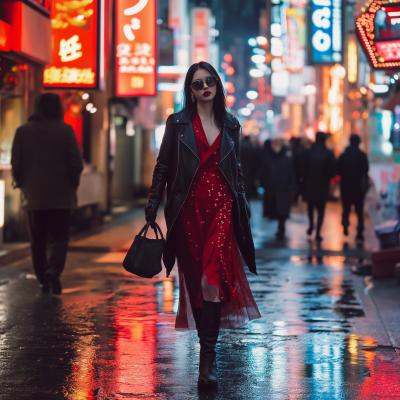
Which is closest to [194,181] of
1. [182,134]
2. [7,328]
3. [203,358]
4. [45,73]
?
[182,134]

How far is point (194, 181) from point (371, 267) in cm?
533

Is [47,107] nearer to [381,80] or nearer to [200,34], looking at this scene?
[381,80]

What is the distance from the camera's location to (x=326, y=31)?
1984cm

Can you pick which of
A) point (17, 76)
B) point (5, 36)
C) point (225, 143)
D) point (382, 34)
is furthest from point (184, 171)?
point (17, 76)

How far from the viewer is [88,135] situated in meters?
16.3

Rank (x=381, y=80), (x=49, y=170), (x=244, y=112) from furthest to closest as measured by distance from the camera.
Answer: (x=244, y=112), (x=381, y=80), (x=49, y=170)

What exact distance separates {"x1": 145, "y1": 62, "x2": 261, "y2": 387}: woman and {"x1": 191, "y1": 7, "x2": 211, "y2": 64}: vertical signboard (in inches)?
1303

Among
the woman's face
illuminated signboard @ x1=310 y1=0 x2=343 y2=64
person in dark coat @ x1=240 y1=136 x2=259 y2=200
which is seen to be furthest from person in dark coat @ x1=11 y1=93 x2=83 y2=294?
illuminated signboard @ x1=310 y1=0 x2=343 y2=64

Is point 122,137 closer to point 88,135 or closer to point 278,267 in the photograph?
point 88,135

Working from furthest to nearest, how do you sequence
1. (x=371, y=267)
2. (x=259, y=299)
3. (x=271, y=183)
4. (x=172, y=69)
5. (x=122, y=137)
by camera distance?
(x=172, y=69)
(x=122, y=137)
(x=271, y=183)
(x=371, y=267)
(x=259, y=299)

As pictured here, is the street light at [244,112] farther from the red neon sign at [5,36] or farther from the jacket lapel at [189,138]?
the jacket lapel at [189,138]

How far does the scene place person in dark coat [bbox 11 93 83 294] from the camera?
24.9 ft

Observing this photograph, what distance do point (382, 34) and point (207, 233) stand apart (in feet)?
20.8

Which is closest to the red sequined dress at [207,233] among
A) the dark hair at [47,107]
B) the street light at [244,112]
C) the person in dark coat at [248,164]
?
the dark hair at [47,107]
